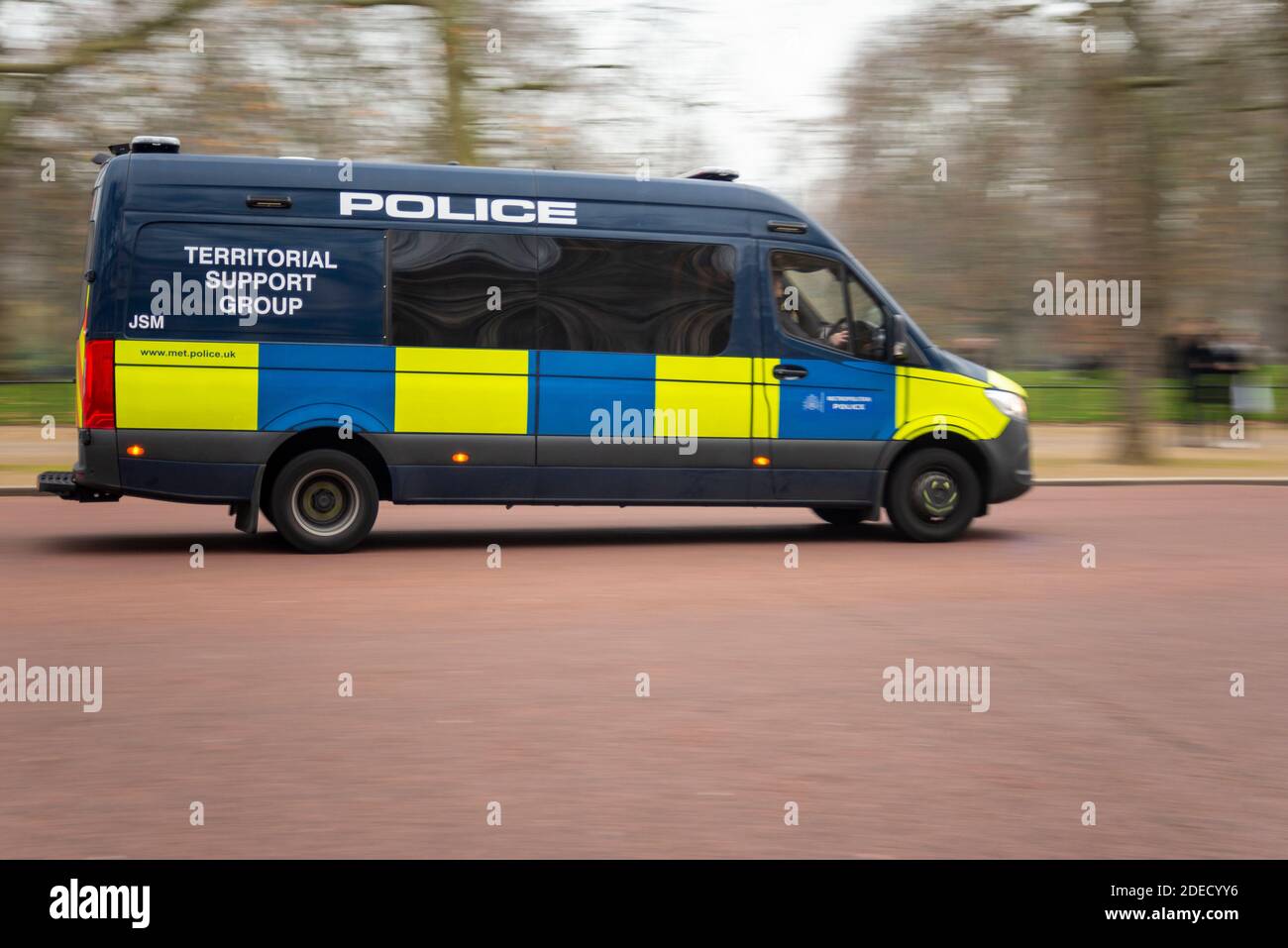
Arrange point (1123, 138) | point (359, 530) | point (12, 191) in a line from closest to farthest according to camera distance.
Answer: point (359, 530), point (1123, 138), point (12, 191)

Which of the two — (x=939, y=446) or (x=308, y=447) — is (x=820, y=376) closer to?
(x=939, y=446)

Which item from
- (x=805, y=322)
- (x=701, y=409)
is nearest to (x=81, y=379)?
(x=701, y=409)

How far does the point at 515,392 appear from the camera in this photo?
11.1 meters

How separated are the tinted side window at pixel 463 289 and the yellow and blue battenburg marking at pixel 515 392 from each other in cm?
13

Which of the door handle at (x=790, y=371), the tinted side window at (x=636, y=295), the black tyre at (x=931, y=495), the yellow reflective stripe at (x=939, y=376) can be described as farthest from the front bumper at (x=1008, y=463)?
the tinted side window at (x=636, y=295)

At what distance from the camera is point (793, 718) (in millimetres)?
5973

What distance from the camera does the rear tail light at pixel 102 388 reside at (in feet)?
33.9

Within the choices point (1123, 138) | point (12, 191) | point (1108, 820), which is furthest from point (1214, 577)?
point (12, 191)

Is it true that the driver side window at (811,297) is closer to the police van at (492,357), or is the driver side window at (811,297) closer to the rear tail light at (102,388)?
the police van at (492,357)

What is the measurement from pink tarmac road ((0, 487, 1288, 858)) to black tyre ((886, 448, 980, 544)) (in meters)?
0.43

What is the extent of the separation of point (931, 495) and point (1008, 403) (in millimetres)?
991

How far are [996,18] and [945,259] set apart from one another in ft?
23.9

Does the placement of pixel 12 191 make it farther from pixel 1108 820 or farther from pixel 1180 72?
pixel 1108 820

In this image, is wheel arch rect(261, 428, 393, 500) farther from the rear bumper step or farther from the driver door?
the driver door
